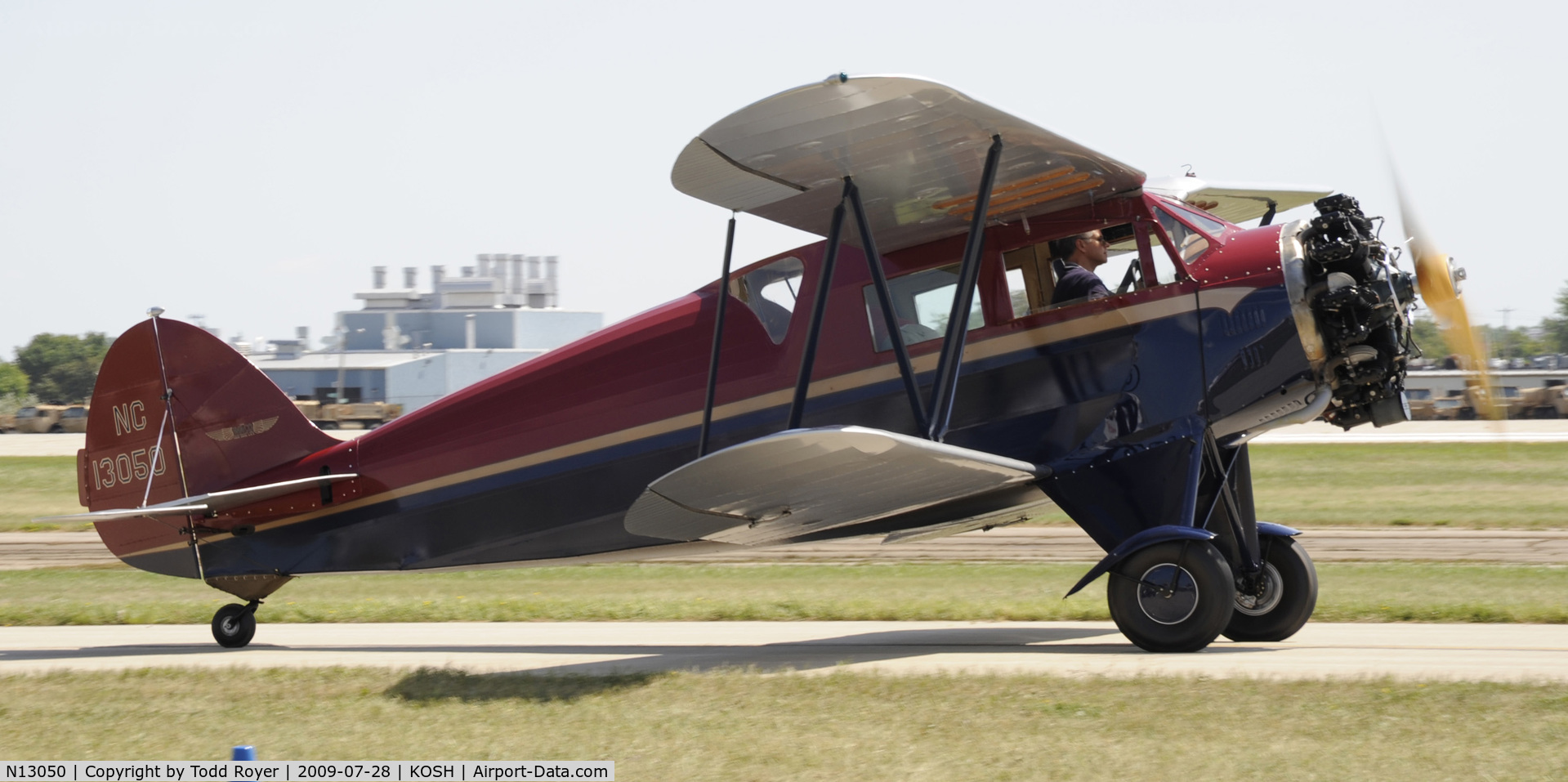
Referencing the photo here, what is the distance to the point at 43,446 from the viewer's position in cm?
5128

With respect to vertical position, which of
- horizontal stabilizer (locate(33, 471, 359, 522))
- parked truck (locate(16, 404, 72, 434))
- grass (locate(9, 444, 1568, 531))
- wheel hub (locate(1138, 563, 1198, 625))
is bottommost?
parked truck (locate(16, 404, 72, 434))

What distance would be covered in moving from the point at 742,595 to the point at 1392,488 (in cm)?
1736

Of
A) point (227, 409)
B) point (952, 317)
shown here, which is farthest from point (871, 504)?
point (227, 409)

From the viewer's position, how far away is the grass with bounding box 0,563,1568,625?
1170cm

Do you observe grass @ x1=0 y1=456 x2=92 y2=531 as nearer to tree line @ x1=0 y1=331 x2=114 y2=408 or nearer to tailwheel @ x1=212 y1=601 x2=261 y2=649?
tailwheel @ x1=212 y1=601 x2=261 y2=649

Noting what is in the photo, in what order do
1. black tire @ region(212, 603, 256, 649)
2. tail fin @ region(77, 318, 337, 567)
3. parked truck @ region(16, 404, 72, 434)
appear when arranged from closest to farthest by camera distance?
black tire @ region(212, 603, 256, 649) < tail fin @ region(77, 318, 337, 567) < parked truck @ region(16, 404, 72, 434)

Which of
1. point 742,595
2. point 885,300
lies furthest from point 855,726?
point 742,595

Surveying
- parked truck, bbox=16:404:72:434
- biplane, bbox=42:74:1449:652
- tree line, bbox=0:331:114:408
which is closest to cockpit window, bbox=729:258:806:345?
biplane, bbox=42:74:1449:652

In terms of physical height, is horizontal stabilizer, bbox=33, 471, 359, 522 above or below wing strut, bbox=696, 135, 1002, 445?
below

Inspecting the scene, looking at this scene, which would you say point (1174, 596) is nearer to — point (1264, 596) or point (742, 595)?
point (1264, 596)

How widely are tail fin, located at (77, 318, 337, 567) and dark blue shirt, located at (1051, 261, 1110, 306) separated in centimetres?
628

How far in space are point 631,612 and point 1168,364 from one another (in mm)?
6264

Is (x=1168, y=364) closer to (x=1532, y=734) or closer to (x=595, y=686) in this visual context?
(x=1532, y=734)

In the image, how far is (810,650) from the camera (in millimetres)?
9953
